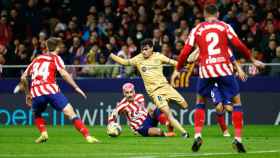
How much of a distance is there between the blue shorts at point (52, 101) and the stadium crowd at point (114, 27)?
9016 mm

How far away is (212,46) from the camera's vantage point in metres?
14.8

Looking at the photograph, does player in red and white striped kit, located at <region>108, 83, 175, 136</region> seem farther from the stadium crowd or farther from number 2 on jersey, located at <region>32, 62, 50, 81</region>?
the stadium crowd

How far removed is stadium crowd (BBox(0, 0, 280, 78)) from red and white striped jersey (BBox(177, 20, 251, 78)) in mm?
11498

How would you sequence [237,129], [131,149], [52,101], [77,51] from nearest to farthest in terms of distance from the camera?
[237,129] → [131,149] → [52,101] → [77,51]

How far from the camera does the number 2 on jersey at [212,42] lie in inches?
583

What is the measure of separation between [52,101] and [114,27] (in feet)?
40.2

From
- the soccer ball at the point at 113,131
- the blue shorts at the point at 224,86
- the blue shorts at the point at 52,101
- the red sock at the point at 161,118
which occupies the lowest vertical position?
the soccer ball at the point at 113,131

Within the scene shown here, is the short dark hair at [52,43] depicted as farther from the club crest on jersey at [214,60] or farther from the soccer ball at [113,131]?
the club crest on jersey at [214,60]

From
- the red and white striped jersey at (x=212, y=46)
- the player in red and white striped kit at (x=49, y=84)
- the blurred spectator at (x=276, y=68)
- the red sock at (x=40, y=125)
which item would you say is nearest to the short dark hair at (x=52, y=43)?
the player in red and white striped kit at (x=49, y=84)

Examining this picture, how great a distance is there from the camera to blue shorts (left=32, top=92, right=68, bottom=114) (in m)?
17.9

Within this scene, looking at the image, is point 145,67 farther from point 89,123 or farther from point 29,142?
point 89,123

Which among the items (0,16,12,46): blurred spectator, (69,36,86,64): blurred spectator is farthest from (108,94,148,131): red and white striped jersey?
(0,16,12,46): blurred spectator

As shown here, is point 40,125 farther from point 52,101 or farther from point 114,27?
point 114,27

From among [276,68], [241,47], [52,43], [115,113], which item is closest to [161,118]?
[115,113]
